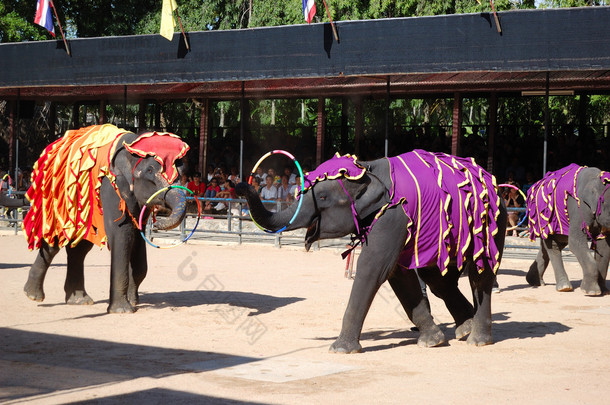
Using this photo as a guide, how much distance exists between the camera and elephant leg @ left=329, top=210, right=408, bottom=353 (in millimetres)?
8227

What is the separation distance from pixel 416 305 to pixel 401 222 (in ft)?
3.14

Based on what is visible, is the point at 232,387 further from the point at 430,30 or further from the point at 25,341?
the point at 430,30

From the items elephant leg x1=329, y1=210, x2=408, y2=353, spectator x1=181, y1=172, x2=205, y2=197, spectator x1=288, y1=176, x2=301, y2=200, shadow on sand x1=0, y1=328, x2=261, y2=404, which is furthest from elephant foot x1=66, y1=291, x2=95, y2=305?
spectator x1=181, y1=172, x2=205, y2=197

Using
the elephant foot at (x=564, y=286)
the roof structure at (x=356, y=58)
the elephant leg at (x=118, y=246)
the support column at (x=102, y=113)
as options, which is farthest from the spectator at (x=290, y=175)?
the elephant leg at (x=118, y=246)

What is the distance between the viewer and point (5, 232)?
73.3 feet

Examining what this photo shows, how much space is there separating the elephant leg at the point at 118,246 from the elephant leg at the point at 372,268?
318 centimetres

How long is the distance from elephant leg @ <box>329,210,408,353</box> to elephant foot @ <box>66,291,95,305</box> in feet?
13.6

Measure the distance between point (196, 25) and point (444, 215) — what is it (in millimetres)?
28606

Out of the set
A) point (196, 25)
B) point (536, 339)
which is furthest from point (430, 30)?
point (196, 25)

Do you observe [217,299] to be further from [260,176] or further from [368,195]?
[260,176]

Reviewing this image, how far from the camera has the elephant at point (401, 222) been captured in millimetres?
8289

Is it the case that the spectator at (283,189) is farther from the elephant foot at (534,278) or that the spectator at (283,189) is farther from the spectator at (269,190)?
the elephant foot at (534,278)

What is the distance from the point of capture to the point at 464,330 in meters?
9.21

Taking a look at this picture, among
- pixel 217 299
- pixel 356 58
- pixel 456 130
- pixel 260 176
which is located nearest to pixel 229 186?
pixel 260 176
